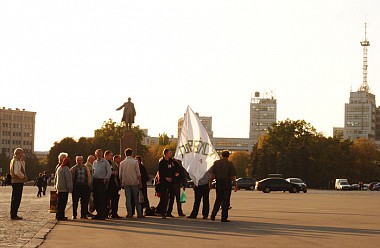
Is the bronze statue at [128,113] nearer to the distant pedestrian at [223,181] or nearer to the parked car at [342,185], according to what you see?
the distant pedestrian at [223,181]

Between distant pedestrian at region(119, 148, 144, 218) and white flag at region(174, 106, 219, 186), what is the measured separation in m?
1.72

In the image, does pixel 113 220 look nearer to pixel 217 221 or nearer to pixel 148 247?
pixel 217 221

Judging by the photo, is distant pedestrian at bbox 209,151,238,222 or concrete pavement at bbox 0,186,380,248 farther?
distant pedestrian at bbox 209,151,238,222

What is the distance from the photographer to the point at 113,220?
2512 cm

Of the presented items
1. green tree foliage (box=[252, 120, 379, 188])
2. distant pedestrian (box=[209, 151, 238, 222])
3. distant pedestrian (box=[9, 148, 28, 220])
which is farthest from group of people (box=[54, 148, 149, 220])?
green tree foliage (box=[252, 120, 379, 188])

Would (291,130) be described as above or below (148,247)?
above

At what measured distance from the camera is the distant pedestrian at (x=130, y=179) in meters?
25.8

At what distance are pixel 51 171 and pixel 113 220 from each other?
131 m

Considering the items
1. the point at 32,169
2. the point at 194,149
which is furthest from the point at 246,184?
the point at 32,169

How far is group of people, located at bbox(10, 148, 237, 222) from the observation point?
24.7 meters

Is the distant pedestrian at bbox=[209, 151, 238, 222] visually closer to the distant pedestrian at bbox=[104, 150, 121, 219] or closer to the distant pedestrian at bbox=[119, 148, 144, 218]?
the distant pedestrian at bbox=[119, 148, 144, 218]

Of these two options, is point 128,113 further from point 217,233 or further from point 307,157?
point 307,157

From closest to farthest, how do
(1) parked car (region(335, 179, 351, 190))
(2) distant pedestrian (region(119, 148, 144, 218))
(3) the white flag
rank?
(2) distant pedestrian (region(119, 148, 144, 218)), (3) the white flag, (1) parked car (region(335, 179, 351, 190))

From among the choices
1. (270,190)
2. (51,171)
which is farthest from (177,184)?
(51,171)
